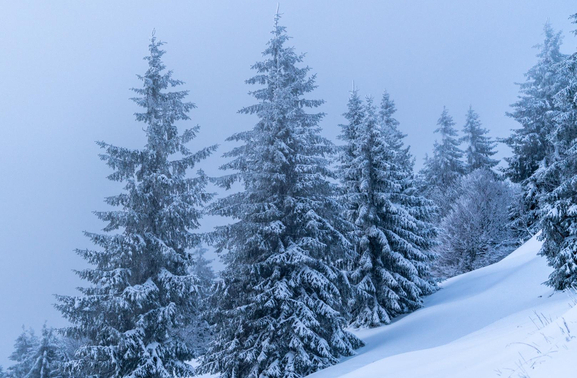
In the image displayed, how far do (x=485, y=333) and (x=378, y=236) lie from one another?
37.5ft

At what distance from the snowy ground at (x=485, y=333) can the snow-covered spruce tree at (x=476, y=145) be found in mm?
23865

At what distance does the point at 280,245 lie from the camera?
15062 millimetres

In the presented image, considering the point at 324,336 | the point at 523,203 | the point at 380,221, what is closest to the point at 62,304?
the point at 324,336

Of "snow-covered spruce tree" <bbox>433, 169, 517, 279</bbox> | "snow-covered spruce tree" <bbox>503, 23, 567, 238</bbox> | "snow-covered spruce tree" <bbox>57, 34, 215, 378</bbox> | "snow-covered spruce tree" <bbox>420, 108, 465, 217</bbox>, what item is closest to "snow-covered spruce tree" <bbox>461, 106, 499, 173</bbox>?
"snow-covered spruce tree" <bbox>420, 108, 465, 217</bbox>

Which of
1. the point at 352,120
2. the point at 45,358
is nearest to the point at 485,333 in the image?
the point at 352,120

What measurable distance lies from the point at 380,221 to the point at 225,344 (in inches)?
432

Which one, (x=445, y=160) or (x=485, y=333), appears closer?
(x=485, y=333)

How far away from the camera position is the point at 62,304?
13.9 m

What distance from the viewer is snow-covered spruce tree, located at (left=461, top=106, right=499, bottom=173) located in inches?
1762

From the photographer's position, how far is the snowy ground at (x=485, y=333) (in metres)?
4.59

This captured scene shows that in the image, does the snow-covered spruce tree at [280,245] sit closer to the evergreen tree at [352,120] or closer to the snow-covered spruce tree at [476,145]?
the evergreen tree at [352,120]

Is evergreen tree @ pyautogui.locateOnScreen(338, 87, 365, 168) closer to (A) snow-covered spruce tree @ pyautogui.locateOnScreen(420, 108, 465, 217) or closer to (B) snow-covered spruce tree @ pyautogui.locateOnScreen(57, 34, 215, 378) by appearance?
(B) snow-covered spruce tree @ pyautogui.locateOnScreen(57, 34, 215, 378)

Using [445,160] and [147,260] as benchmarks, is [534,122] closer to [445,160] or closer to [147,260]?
[445,160]

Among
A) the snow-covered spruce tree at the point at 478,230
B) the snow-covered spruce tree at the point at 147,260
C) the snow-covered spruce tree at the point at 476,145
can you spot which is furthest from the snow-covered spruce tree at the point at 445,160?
the snow-covered spruce tree at the point at 147,260
